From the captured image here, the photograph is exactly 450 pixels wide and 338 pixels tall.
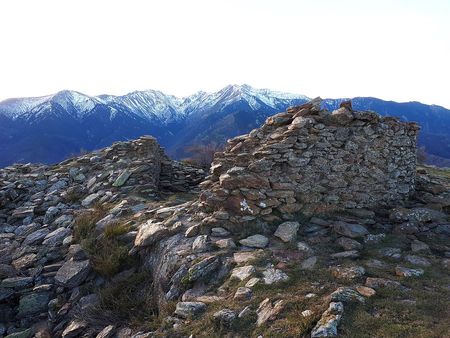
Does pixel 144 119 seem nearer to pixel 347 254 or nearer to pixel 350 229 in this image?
pixel 350 229

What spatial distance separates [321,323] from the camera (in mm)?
4000

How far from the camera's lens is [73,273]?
7.15m

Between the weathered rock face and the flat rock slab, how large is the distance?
2.86 metres

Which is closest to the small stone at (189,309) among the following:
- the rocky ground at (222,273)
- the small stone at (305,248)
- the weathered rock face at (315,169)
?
the rocky ground at (222,273)

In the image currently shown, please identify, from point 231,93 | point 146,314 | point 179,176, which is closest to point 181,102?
point 231,93

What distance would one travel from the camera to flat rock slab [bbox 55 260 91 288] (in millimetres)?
7039

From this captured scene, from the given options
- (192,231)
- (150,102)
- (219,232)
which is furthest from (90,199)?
(150,102)

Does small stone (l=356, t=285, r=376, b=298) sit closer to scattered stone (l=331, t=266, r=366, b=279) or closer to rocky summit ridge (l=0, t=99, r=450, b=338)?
rocky summit ridge (l=0, t=99, r=450, b=338)

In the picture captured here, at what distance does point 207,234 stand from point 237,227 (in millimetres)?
619

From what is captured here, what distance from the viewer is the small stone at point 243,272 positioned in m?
5.40

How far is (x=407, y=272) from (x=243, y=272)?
8.08 feet

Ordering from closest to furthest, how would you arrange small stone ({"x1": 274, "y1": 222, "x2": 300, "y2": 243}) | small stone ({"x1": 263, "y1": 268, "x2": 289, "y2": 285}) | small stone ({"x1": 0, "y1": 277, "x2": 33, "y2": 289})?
small stone ({"x1": 263, "y1": 268, "x2": 289, "y2": 285}) → small stone ({"x1": 274, "y1": 222, "x2": 300, "y2": 243}) → small stone ({"x1": 0, "y1": 277, "x2": 33, "y2": 289})

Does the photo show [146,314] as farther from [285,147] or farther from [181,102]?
[181,102]

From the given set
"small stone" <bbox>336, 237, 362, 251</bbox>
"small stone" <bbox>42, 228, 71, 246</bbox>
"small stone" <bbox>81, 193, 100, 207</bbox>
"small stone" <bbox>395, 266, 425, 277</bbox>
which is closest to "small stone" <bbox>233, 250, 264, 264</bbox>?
"small stone" <bbox>336, 237, 362, 251</bbox>
